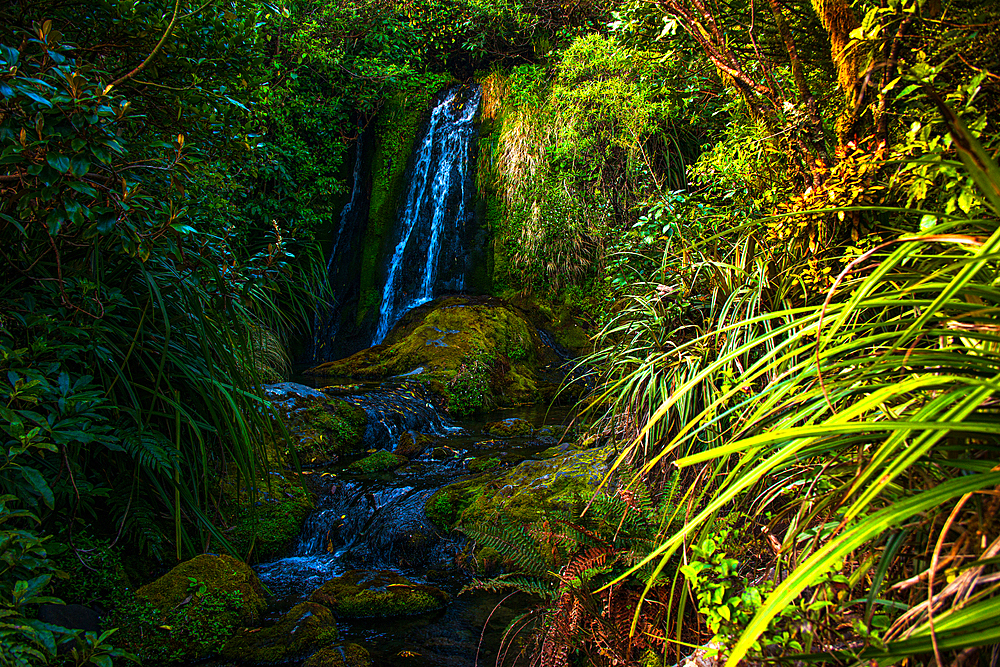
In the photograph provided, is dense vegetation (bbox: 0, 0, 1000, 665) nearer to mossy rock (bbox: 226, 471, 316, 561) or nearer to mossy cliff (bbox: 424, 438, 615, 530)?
mossy rock (bbox: 226, 471, 316, 561)

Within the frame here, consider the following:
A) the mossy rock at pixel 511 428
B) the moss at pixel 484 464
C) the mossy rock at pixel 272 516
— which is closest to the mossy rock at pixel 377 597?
the mossy rock at pixel 272 516

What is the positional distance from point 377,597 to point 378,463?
2.22m

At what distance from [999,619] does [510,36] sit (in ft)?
38.8

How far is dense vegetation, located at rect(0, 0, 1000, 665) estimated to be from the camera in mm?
A: 1141

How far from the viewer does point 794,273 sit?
2.28 metres

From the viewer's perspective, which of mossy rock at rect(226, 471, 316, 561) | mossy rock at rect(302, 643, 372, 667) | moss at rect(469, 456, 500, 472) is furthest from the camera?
moss at rect(469, 456, 500, 472)

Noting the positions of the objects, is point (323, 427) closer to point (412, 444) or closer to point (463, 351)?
point (412, 444)

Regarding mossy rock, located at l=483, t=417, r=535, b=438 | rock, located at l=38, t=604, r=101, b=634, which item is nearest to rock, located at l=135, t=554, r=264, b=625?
rock, located at l=38, t=604, r=101, b=634

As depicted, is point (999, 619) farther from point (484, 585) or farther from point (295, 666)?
point (295, 666)

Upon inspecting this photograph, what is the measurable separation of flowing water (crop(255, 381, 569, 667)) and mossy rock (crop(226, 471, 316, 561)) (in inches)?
3.4

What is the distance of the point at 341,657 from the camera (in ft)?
9.37

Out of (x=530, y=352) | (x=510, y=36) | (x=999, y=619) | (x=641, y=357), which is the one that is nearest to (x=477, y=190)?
(x=510, y=36)

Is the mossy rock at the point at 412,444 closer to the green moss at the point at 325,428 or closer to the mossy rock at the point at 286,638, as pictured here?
the green moss at the point at 325,428

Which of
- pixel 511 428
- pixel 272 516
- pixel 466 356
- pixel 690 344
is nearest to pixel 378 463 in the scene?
pixel 272 516
